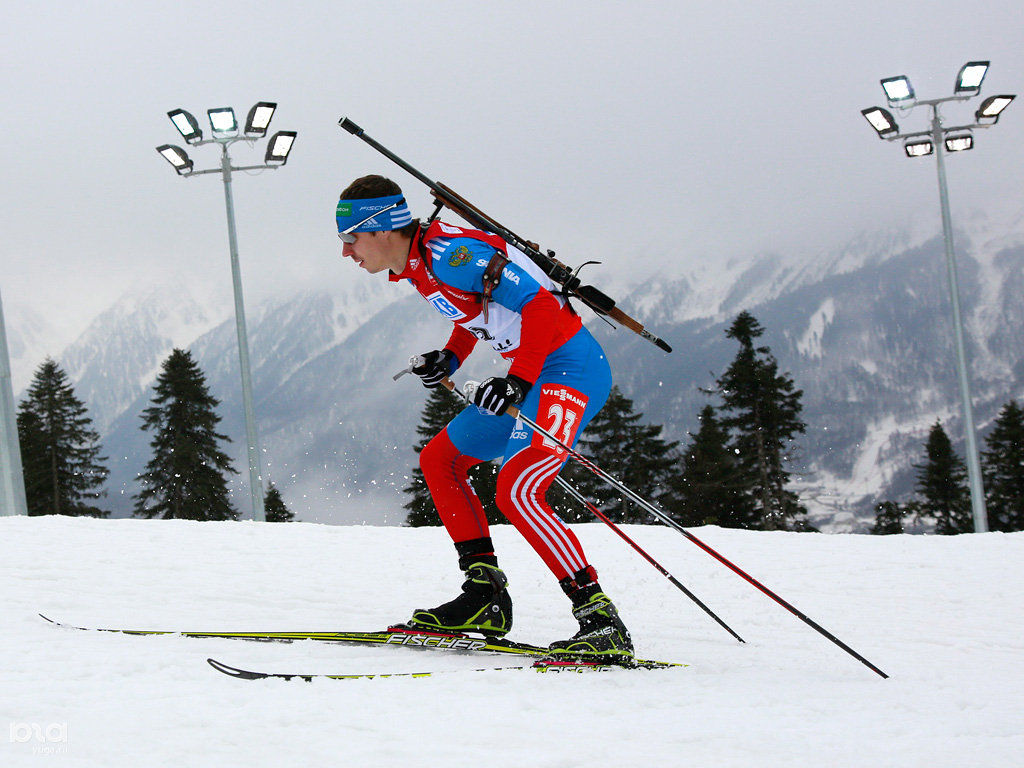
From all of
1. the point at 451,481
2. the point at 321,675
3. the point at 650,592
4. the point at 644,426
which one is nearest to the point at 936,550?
the point at 650,592

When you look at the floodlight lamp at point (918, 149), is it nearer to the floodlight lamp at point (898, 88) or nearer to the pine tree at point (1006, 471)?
the floodlight lamp at point (898, 88)

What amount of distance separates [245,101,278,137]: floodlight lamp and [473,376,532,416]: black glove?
1279cm

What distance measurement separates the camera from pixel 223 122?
1469 centimetres

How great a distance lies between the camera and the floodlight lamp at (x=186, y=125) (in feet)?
48.4

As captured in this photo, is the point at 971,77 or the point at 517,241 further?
the point at 971,77

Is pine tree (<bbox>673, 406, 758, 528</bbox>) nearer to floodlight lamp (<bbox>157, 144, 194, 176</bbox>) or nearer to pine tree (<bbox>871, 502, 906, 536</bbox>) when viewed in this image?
pine tree (<bbox>871, 502, 906, 536</bbox>)

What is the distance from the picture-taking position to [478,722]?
8.54ft

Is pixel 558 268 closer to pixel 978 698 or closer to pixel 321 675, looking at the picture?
pixel 321 675

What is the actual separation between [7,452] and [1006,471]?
3865 cm

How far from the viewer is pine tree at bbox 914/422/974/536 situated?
41.0 m

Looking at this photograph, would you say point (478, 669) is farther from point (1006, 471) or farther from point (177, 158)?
point (1006, 471)

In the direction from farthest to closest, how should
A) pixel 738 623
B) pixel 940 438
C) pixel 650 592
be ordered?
pixel 940 438 < pixel 650 592 < pixel 738 623

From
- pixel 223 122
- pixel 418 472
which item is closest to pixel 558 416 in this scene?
pixel 223 122

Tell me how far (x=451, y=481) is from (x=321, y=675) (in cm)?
119
